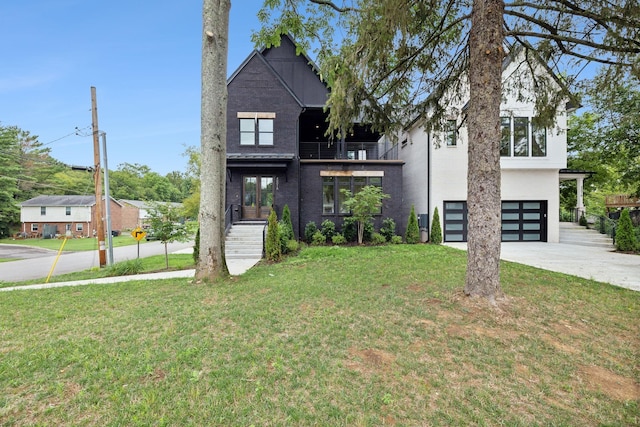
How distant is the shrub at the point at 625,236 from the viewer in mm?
11297

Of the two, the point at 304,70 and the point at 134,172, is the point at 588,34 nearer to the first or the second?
the point at 304,70

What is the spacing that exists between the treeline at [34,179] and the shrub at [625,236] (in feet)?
101

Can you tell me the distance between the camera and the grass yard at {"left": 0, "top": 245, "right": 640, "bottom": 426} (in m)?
2.35

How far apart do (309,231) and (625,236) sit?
13106 mm

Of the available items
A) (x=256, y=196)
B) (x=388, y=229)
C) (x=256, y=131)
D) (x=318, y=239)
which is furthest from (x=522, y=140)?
(x=256, y=196)

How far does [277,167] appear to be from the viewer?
14211mm

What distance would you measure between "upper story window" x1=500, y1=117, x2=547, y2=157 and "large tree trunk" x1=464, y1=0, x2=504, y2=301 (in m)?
11.8

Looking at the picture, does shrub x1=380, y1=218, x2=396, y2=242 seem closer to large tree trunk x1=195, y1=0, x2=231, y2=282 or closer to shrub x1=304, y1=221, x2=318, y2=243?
shrub x1=304, y1=221, x2=318, y2=243

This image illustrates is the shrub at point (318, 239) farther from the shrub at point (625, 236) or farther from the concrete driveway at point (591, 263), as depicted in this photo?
the shrub at point (625, 236)

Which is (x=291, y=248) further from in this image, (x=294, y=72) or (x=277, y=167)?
(x=294, y=72)

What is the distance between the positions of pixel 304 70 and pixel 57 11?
1370cm

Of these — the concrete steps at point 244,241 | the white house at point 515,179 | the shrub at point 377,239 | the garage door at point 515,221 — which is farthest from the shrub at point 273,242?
the garage door at point 515,221

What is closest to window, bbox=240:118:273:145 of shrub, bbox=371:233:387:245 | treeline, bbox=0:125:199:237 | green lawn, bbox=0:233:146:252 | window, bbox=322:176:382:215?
window, bbox=322:176:382:215

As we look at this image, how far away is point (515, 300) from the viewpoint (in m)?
4.90
